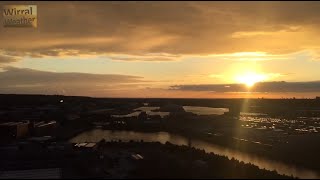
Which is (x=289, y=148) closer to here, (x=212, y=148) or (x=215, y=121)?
(x=212, y=148)

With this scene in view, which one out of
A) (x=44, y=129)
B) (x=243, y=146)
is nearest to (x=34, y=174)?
(x=243, y=146)

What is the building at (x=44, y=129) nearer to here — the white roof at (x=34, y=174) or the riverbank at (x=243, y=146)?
the riverbank at (x=243, y=146)

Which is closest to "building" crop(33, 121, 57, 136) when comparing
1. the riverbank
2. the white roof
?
the riverbank

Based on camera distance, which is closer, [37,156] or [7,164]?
[7,164]

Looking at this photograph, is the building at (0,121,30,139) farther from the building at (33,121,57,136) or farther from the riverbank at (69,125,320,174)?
the riverbank at (69,125,320,174)

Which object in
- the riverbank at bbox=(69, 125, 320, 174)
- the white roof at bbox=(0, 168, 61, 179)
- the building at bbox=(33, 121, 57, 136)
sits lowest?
the riverbank at bbox=(69, 125, 320, 174)

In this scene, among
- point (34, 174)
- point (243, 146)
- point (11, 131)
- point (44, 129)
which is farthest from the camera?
point (44, 129)

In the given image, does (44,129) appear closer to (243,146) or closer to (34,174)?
(243,146)

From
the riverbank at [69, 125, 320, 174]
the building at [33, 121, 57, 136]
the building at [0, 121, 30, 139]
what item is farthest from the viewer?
the building at [33, 121, 57, 136]

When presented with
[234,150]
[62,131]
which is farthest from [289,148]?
[62,131]
